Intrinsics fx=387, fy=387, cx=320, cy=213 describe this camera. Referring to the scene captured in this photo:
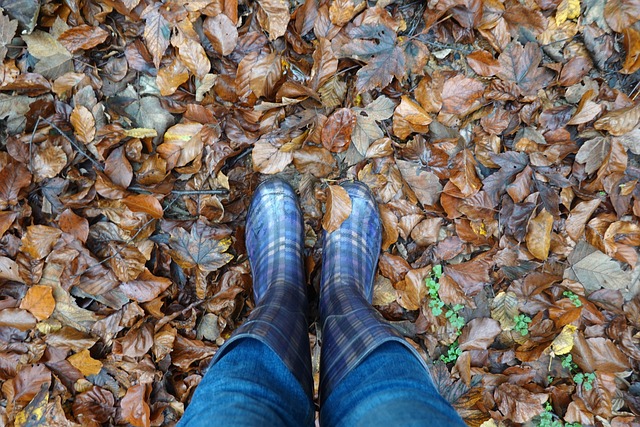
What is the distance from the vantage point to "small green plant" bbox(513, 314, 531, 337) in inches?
46.9

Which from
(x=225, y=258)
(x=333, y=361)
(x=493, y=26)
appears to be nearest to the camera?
(x=333, y=361)

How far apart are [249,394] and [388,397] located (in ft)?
0.79

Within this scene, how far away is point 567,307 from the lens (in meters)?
1.17

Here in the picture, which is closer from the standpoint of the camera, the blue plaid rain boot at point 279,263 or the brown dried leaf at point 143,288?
the blue plaid rain boot at point 279,263

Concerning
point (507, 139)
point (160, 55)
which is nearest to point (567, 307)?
point (507, 139)

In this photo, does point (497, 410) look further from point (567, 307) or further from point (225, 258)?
point (225, 258)

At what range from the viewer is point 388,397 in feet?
2.19

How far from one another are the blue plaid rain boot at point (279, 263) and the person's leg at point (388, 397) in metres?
0.13

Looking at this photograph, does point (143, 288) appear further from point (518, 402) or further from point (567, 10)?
point (567, 10)

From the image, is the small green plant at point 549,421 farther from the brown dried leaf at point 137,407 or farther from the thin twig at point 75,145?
the thin twig at point 75,145

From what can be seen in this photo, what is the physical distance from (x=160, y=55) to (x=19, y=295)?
32.4 inches

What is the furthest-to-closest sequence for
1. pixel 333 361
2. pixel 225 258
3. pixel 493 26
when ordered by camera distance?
pixel 225 258 < pixel 493 26 < pixel 333 361

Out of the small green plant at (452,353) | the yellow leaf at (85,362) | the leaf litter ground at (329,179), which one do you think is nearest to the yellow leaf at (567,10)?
the leaf litter ground at (329,179)

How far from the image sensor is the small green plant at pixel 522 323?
119cm
